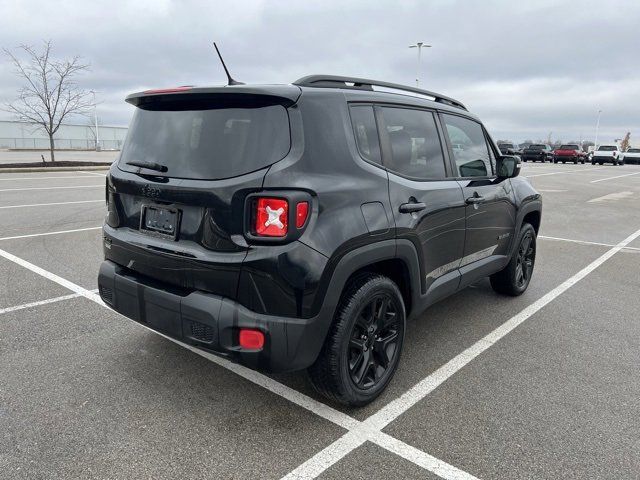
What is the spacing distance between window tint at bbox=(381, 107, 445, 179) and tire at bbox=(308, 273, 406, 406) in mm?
782

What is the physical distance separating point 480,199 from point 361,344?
176 cm

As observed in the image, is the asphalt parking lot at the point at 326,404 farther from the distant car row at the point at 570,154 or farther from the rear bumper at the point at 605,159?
the rear bumper at the point at 605,159

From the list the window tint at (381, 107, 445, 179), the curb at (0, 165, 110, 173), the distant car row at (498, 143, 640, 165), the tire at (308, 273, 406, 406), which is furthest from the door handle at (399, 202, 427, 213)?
the distant car row at (498, 143, 640, 165)

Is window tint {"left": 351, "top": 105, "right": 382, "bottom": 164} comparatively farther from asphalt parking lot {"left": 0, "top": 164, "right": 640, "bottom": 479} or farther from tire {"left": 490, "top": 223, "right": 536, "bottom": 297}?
tire {"left": 490, "top": 223, "right": 536, "bottom": 297}

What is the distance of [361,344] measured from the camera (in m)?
2.86

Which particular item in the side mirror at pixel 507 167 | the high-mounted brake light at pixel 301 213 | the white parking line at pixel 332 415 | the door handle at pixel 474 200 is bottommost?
the white parking line at pixel 332 415

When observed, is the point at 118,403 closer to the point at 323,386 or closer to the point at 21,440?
the point at 21,440

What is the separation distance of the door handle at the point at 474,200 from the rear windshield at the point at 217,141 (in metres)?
1.79

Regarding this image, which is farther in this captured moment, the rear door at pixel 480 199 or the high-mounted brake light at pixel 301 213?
the rear door at pixel 480 199

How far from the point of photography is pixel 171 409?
9.29 ft

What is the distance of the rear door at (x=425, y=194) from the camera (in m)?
3.04

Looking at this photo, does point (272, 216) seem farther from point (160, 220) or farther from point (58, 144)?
point (58, 144)

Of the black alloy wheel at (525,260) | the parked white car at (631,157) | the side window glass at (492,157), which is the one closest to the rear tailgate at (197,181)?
the side window glass at (492,157)

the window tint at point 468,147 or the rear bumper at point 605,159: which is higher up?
the window tint at point 468,147
